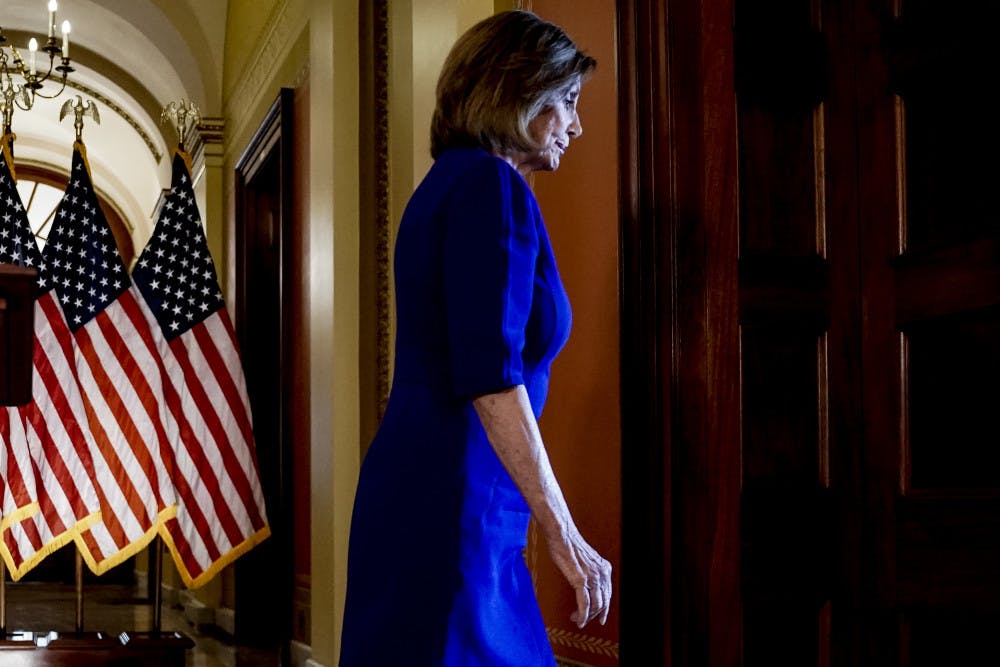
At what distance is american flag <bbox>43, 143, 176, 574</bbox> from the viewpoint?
607 centimetres

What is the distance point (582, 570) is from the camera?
1.79 metres

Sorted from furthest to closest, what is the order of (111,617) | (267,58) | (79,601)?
1. (111,617)
2. (267,58)
3. (79,601)

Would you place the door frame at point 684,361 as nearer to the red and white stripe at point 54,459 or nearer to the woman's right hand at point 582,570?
the woman's right hand at point 582,570

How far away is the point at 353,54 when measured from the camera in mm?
5492

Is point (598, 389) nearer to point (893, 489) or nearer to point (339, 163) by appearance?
point (893, 489)

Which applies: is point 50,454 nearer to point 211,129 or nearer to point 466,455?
point 211,129

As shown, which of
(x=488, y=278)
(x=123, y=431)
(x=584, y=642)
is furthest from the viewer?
(x=123, y=431)

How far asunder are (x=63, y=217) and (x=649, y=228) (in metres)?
4.31

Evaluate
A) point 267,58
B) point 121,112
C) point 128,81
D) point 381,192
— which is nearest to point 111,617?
point 267,58

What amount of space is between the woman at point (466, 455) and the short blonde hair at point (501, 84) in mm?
59

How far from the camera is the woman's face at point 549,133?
2.00m

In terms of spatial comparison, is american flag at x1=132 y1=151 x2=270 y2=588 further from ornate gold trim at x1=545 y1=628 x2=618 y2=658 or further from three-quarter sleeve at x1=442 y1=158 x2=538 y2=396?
three-quarter sleeve at x1=442 y1=158 x2=538 y2=396

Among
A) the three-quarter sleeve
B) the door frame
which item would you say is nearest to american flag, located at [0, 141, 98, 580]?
the door frame

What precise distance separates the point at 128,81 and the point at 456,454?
1060cm
